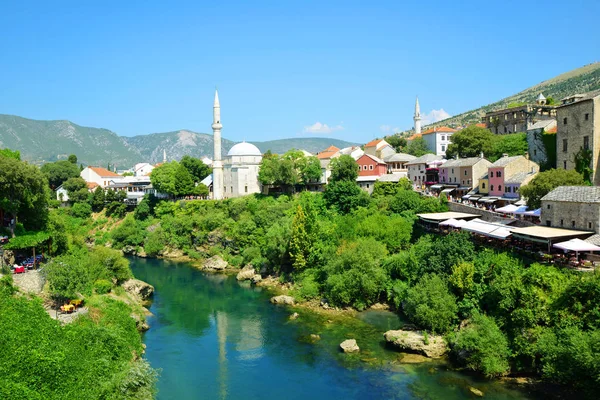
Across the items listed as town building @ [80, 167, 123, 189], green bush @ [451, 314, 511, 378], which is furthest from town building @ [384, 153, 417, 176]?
town building @ [80, 167, 123, 189]

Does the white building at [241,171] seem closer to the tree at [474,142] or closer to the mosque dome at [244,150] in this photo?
the mosque dome at [244,150]

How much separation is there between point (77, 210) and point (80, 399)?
2205 inches

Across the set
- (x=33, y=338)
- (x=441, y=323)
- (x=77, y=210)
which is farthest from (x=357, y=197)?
(x=77, y=210)

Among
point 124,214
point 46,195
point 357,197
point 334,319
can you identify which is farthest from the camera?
point 124,214

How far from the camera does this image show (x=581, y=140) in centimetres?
3186

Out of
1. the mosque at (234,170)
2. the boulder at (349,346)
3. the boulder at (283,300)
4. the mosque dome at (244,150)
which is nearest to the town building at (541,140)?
the boulder at (283,300)

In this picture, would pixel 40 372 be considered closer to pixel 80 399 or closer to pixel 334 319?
pixel 80 399

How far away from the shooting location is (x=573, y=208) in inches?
993

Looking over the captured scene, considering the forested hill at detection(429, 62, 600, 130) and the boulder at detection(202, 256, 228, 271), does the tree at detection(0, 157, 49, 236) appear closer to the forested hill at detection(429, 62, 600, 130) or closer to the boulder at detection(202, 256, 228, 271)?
the boulder at detection(202, 256, 228, 271)

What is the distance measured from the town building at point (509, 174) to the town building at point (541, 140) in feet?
4.80

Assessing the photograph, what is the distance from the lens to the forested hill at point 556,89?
318ft

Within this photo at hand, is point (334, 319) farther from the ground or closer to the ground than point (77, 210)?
closer to the ground

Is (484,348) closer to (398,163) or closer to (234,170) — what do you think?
(398,163)

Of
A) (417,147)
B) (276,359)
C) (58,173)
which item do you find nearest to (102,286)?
(276,359)
